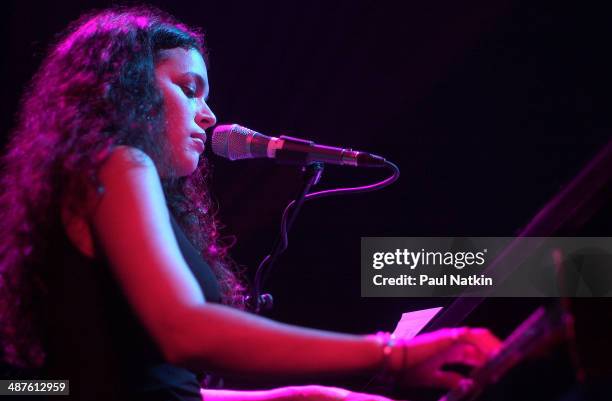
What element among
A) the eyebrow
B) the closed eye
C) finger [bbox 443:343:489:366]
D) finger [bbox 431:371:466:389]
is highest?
the eyebrow

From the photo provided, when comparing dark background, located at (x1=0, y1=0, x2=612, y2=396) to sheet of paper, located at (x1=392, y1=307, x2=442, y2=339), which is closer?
sheet of paper, located at (x1=392, y1=307, x2=442, y2=339)

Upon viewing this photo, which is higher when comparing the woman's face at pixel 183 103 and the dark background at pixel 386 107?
the dark background at pixel 386 107

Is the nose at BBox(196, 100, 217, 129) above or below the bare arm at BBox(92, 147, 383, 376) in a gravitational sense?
above

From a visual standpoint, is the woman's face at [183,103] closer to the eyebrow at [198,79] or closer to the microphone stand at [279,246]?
the eyebrow at [198,79]

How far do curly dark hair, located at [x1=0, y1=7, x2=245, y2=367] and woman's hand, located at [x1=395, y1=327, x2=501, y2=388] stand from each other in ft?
2.31

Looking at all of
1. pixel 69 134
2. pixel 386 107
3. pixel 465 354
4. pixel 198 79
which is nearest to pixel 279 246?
pixel 198 79

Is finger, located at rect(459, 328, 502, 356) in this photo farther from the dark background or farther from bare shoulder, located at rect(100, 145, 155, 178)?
the dark background

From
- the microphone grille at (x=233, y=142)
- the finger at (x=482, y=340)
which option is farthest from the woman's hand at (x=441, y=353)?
the microphone grille at (x=233, y=142)

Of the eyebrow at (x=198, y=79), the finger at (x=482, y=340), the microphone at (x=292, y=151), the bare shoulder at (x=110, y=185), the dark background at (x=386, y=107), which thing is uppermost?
the dark background at (x=386, y=107)

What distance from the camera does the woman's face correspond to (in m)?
1.60

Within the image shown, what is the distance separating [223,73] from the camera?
11.3 feet

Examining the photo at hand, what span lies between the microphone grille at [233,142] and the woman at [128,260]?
28 cm

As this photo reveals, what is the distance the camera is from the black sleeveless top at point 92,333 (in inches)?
46.6

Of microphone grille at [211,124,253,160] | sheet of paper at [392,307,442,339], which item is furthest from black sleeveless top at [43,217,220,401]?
microphone grille at [211,124,253,160]
